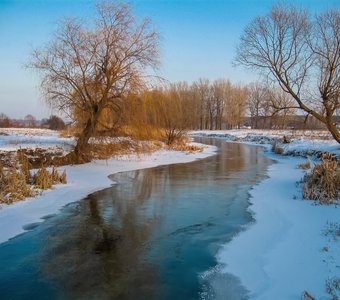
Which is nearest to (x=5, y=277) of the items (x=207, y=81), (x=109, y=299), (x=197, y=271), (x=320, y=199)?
(x=109, y=299)

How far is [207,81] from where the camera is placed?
3231 inches

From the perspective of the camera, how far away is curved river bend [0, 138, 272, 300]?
198 inches

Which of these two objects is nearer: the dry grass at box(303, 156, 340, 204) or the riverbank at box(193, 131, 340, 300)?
the riverbank at box(193, 131, 340, 300)

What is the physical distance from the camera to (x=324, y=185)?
404 inches

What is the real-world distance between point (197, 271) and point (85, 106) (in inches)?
578

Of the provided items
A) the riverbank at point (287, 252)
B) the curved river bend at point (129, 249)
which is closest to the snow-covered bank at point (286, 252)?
the riverbank at point (287, 252)

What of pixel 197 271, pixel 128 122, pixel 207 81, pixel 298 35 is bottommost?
pixel 197 271

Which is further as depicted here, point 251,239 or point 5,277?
point 251,239

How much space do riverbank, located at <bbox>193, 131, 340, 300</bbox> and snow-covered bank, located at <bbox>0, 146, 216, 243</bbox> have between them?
483 centimetres

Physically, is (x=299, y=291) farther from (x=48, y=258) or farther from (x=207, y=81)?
(x=207, y=81)

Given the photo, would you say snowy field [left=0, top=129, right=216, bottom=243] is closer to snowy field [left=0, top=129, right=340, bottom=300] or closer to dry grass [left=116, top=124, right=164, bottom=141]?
snowy field [left=0, top=129, right=340, bottom=300]

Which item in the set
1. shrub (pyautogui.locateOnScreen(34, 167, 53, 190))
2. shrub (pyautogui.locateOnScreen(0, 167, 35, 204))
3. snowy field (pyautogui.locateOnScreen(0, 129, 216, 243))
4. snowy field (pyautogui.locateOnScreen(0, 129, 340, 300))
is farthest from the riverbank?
shrub (pyautogui.locateOnScreen(34, 167, 53, 190))

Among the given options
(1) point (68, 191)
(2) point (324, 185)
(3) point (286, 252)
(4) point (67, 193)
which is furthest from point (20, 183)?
(2) point (324, 185)

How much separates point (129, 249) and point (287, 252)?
2.87 meters
